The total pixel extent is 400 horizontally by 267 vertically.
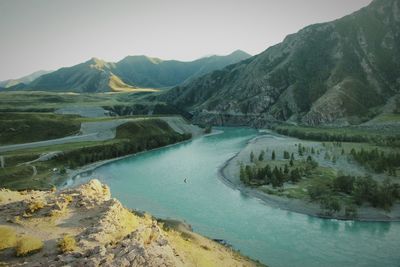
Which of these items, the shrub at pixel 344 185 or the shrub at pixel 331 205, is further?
the shrub at pixel 344 185

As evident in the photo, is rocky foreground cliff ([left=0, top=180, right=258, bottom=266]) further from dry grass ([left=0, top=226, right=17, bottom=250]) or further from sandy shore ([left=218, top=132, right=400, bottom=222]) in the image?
sandy shore ([left=218, top=132, right=400, bottom=222])

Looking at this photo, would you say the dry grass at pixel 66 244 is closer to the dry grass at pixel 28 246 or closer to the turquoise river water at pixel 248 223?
the dry grass at pixel 28 246

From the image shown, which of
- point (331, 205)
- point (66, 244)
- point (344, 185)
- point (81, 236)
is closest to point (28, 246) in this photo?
point (66, 244)

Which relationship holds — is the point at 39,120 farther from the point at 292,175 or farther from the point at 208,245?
the point at 208,245

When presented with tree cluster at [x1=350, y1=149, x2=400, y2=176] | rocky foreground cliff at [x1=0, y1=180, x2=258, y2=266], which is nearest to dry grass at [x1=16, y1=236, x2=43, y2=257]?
rocky foreground cliff at [x1=0, y1=180, x2=258, y2=266]

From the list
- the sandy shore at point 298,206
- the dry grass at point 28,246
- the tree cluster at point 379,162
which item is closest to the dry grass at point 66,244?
the dry grass at point 28,246

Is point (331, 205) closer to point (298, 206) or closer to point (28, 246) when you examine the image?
point (298, 206)
